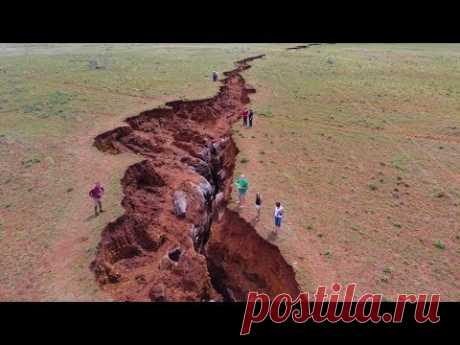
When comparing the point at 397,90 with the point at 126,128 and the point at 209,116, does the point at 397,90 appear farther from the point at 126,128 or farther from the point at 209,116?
the point at 126,128

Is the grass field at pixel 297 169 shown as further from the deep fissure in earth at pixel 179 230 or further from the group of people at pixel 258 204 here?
the deep fissure in earth at pixel 179 230

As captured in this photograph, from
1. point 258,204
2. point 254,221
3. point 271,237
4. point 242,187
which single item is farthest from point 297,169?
point 271,237

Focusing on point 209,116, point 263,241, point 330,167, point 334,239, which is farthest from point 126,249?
point 209,116

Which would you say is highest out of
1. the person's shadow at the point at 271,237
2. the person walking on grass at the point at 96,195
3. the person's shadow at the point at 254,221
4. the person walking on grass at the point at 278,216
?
the person walking on grass at the point at 96,195

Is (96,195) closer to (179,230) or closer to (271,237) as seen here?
(179,230)

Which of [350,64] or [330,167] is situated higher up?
[350,64]

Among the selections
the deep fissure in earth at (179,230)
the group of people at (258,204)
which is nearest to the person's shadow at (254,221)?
the group of people at (258,204)
